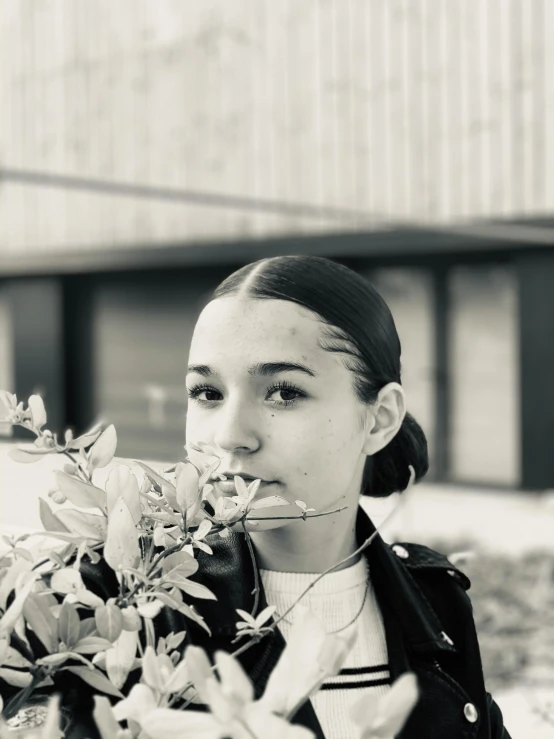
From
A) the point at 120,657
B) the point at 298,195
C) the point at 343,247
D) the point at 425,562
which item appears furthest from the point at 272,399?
the point at 298,195

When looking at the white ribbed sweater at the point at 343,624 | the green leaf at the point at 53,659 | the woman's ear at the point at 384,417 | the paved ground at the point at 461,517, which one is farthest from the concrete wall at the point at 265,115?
the green leaf at the point at 53,659

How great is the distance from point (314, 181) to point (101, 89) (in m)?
2.97

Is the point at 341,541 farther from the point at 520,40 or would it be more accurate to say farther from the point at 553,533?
the point at 520,40

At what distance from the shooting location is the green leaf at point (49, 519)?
0.74m

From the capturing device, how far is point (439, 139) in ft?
29.6

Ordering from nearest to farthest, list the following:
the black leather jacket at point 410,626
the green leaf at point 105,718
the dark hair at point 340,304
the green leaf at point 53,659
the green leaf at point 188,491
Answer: the green leaf at point 105,718 → the green leaf at point 53,659 → the green leaf at point 188,491 → the black leather jacket at point 410,626 → the dark hair at point 340,304

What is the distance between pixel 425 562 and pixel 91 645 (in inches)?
33.3

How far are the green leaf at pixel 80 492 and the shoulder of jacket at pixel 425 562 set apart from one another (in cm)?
77

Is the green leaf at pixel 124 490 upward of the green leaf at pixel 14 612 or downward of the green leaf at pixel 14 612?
upward

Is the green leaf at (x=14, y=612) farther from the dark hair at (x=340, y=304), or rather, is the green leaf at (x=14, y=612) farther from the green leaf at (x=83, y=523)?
the dark hair at (x=340, y=304)

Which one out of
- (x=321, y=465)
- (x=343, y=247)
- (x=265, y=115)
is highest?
(x=265, y=115)

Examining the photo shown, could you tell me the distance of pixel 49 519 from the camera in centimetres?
75

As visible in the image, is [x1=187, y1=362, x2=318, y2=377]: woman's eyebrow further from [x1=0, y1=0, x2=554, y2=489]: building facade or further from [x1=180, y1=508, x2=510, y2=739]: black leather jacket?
[x1=0, y1=0, x2=554, y2=489]: building facade

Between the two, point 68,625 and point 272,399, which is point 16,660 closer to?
point 68,625
